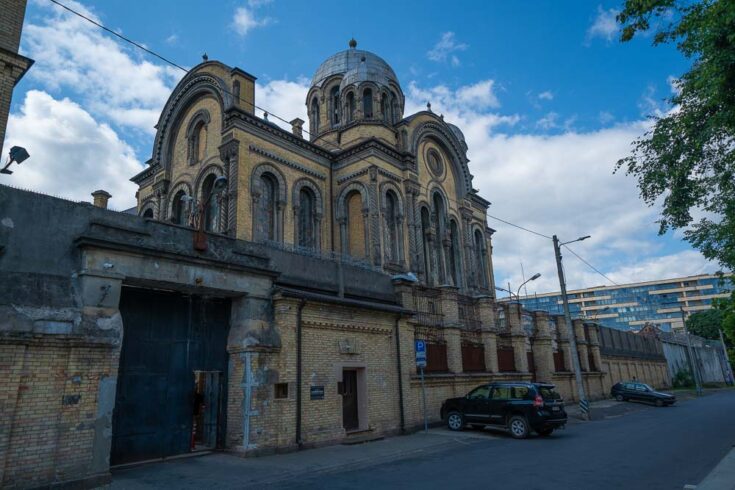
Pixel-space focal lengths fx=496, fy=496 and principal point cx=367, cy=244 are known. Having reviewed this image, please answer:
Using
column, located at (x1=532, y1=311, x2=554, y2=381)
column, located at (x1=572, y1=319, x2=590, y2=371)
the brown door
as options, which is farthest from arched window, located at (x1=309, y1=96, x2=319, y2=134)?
the brown door

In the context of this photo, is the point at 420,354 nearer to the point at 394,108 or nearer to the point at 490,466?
the point at 490,466

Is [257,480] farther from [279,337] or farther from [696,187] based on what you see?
[696,187]

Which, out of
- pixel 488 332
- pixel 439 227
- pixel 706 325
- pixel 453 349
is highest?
pixel 439 227

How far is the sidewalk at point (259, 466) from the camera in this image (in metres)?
8.80

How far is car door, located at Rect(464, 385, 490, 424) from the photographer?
15.4 metres

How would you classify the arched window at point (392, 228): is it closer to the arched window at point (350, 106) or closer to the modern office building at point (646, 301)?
the arched window at point (350, 106)

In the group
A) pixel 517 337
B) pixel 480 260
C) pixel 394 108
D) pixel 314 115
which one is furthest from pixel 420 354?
pixel 314 115

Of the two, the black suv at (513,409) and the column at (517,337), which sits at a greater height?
the column at (517,337)

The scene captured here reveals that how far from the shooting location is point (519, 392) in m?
14.9

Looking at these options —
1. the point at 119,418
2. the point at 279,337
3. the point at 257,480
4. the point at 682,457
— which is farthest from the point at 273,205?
the point at 682,457

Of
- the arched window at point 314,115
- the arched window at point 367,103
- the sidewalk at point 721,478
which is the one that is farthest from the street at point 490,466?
the arched window at point 314,115

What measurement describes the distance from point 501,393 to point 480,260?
20847 mm

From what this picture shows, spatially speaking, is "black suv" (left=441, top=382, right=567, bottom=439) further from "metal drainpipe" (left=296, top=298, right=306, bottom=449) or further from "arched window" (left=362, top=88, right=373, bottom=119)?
"arched window" (left=362, top=88, right=373, bottom=119)

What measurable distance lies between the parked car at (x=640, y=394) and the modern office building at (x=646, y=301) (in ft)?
259
